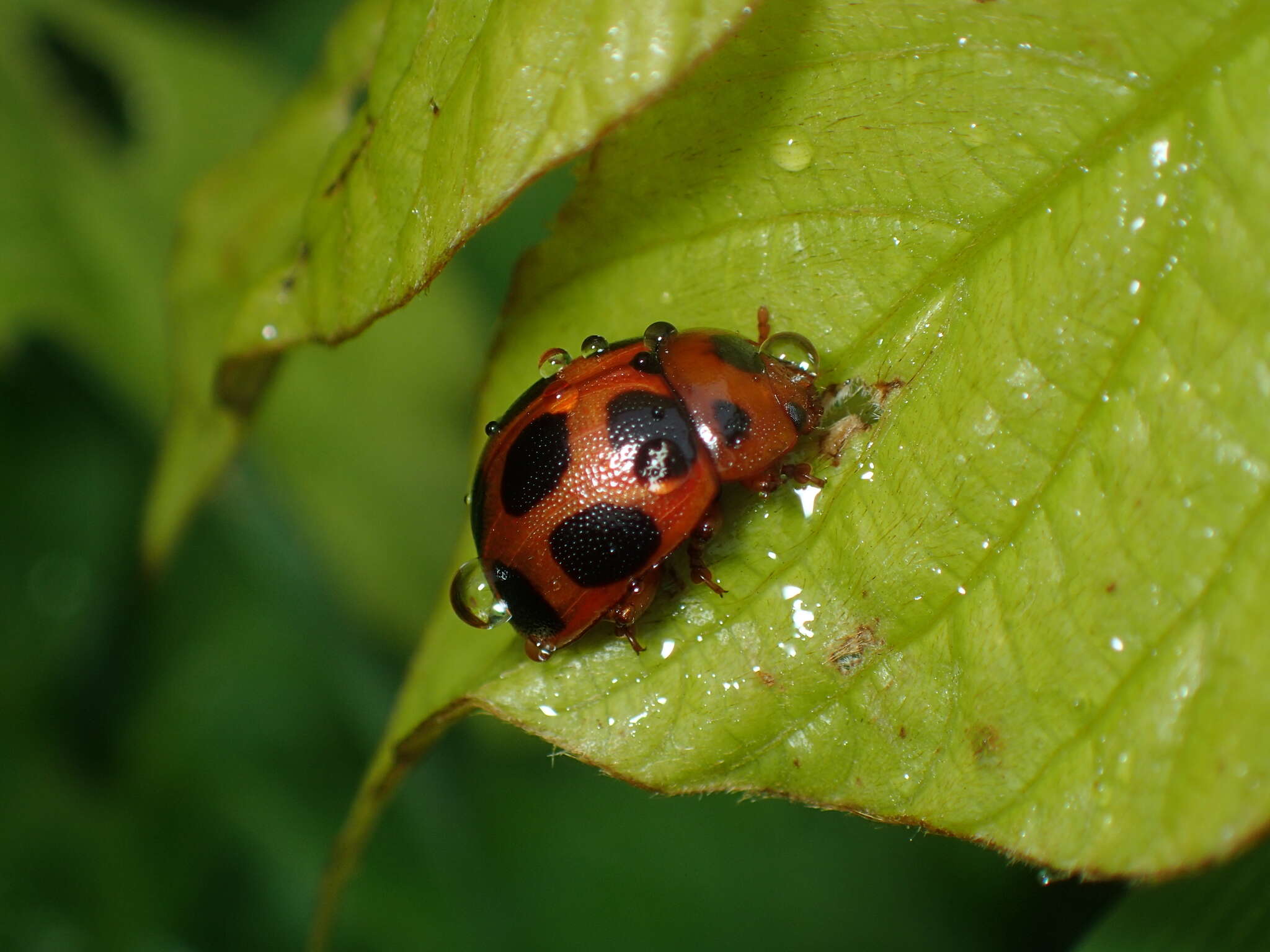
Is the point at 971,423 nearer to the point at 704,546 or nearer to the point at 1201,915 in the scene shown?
the point at 704,546

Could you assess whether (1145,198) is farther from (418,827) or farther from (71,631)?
(71,631)

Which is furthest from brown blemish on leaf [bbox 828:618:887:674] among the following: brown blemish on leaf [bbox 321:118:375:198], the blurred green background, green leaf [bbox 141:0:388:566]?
the blurred green background

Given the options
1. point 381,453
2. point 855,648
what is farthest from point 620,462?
point 381,453

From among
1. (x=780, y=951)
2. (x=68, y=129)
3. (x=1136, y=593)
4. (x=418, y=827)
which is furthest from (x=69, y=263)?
(x=1136, y=593)

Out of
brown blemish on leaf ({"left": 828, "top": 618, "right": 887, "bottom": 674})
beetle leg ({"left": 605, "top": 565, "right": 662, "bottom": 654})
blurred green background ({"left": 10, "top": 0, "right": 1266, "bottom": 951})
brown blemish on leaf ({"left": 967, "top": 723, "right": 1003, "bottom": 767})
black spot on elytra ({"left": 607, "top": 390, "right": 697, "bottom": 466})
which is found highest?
black spot on elytra ({"left": 607, "top": 390, "right": 697, "bottom": 466})

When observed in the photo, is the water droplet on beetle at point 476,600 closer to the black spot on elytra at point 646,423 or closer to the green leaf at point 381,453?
the black spot on elytra at point 646,423

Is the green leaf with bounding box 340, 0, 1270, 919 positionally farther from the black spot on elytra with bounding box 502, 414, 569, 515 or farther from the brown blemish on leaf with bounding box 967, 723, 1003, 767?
the black spot on elytra with bounding box 502, 414, 569, 515
